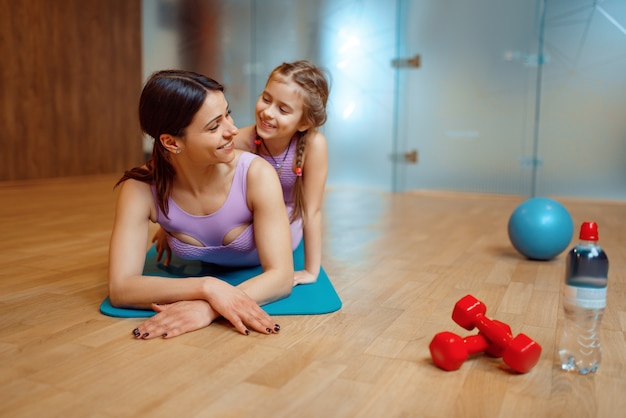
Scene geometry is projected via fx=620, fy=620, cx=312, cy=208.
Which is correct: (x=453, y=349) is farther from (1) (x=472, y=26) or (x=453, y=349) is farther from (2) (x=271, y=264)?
(1) (x=472, y=26)

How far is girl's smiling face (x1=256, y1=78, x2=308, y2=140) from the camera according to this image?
6.47 feet

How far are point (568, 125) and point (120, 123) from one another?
3.99 meters

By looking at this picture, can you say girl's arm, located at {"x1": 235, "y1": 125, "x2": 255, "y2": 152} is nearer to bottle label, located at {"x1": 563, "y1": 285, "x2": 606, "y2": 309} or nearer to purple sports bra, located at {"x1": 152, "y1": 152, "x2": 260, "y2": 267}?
purple sports bra, located at {"x1": 152, "y1": 152, "x2": 260, "y2": 267}

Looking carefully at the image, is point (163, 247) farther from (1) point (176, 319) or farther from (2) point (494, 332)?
(2) point (494, 332)

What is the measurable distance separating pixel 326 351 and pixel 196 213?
0.60 meters

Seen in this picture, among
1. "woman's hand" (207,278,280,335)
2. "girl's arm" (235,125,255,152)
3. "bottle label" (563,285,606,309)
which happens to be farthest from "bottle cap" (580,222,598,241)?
"girl's arm" (235,125,255,152)

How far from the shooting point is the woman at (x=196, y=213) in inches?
62.1

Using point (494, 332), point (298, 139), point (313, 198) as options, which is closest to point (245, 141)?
point (298, 139)

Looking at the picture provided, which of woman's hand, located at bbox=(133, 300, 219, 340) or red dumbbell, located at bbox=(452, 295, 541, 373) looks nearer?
red dumbbell, located at bbox=(452, 295, 541, 373)

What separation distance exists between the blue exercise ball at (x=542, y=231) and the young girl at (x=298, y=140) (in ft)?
3.07

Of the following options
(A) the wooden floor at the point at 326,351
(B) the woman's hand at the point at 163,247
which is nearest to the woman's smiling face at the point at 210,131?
(A) the wooden floor at the point at 326,351

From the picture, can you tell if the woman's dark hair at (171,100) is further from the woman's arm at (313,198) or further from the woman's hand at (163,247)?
the woman's hand at (163,247)

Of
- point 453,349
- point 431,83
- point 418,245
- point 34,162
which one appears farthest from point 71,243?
point 431,83

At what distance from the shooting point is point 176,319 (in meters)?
1.54
